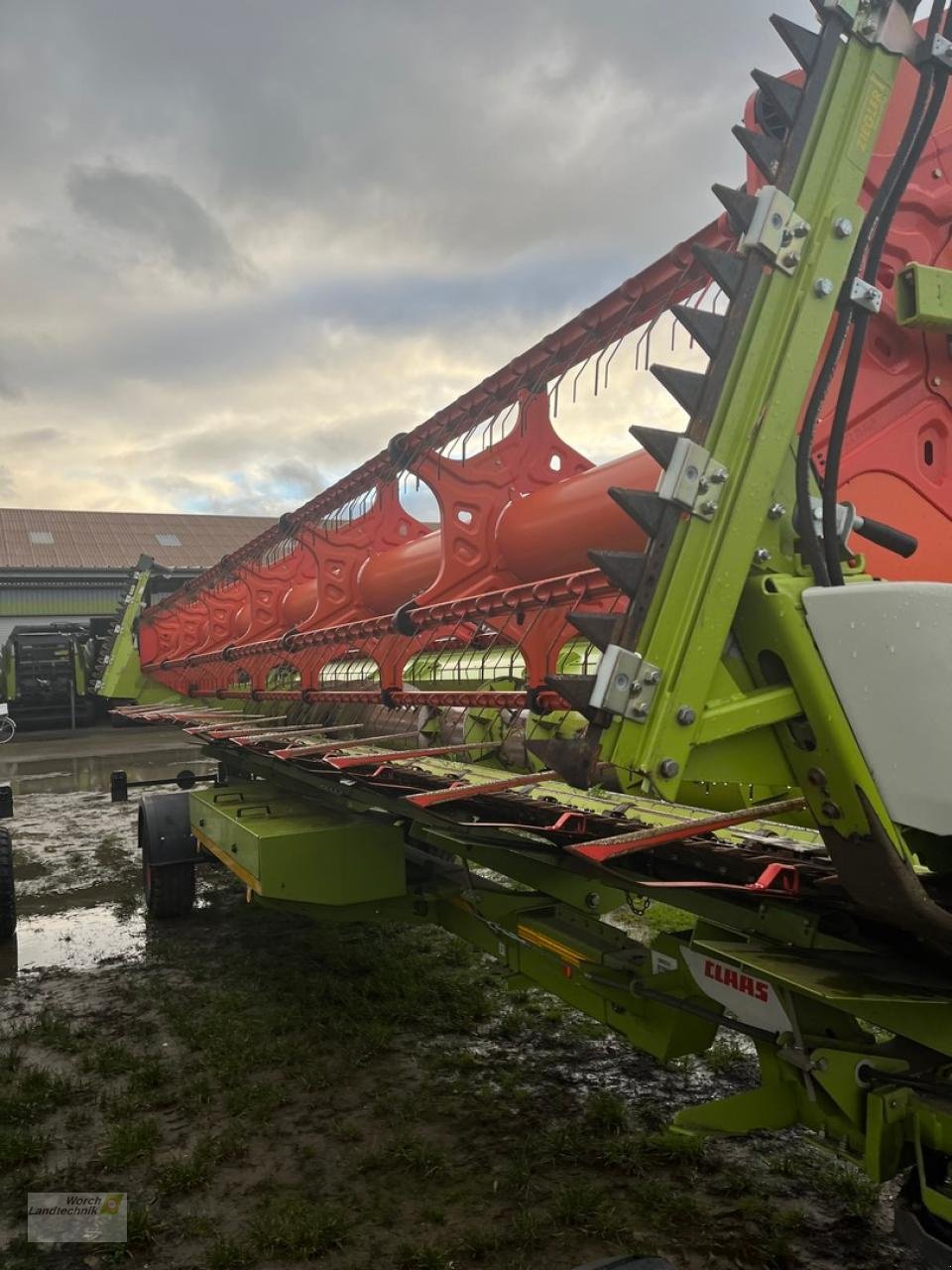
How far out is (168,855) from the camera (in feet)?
20.2

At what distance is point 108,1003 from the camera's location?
192 inches

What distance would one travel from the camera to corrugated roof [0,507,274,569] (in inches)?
1318

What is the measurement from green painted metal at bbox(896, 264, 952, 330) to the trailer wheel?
5.49m

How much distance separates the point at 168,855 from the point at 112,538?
32540 millimetres

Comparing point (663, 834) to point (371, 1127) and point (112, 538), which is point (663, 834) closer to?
point (371, 1127)

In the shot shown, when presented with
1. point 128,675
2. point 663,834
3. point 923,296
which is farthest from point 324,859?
point 128,675

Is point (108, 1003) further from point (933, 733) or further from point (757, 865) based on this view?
point (933, 733)

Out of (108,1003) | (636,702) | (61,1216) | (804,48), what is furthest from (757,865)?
(108,1003)

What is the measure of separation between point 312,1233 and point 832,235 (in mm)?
3063

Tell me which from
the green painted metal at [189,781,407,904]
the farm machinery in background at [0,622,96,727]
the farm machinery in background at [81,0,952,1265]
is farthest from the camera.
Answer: the farm machinery in background at [0,622,96,727]

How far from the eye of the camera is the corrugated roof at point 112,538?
3347cm

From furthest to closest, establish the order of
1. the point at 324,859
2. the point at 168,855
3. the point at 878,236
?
the point at 168,855, the point at 324,859, the point at 878,236

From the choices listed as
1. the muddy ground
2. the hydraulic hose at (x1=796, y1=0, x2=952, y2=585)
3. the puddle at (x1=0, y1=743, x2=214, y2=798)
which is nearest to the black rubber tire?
the muddy ground

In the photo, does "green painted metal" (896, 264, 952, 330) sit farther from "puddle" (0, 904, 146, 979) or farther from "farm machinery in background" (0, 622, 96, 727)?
"farm machinery in background" (0, 622, 96, 727)
